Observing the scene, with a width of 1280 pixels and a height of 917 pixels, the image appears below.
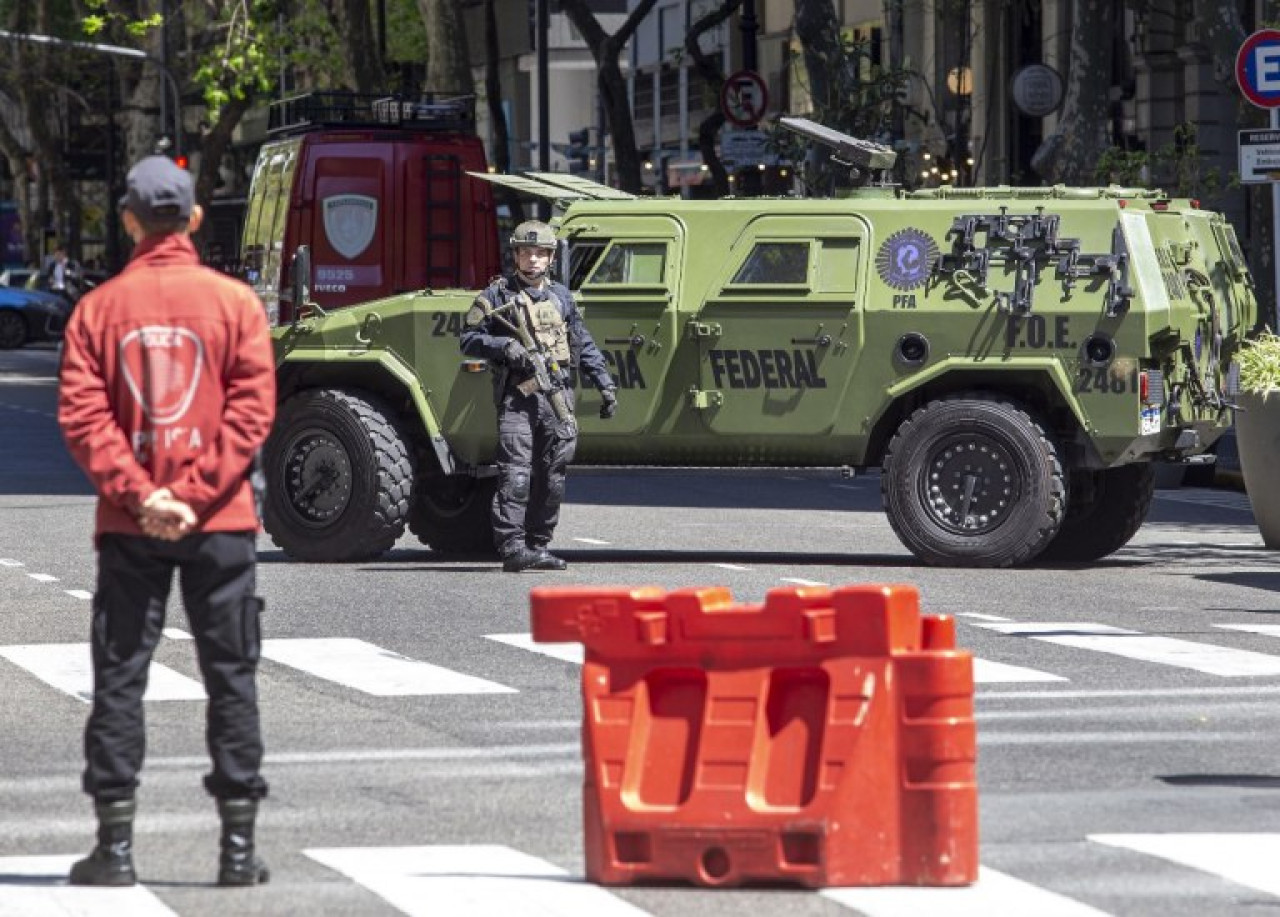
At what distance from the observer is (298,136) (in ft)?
102

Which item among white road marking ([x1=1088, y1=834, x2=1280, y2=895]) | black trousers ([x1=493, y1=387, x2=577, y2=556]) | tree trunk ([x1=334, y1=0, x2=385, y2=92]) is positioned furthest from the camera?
tree trunk ([x1=334, y1=0, x2=385, y2=92])

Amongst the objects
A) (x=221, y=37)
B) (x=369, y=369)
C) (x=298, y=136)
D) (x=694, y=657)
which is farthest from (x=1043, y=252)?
(x=221, y=37)

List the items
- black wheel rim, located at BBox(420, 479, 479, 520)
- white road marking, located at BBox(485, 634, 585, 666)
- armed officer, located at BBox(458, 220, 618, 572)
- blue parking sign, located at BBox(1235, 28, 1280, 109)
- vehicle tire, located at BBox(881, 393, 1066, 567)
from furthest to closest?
1. blue parking sign, located at BBox(1235, 28, 1280, 109)
2. black wheel rim, located at BBox(420, 479, 479, 520)
3. vehicle tire, located at BBox(881, 393, 1066, 567)
4. armed officer, located at BBox(458, 220, 618, 572)
5. white road marking, located at BBox(485, 634, 585, 666)

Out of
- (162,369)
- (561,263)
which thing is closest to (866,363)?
(561,263)

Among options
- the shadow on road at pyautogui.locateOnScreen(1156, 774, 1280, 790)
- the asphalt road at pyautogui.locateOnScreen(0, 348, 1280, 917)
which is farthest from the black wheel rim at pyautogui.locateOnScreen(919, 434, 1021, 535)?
the shadow on road at pyautogui.locateOnScreen(1156, 774, 1280, 790)

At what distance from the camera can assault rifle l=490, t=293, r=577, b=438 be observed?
17.1 m

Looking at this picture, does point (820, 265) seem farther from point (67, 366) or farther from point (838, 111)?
point (838, 111)

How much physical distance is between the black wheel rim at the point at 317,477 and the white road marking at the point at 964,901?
10.7m

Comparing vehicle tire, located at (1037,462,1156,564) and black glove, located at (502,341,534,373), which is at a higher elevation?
black glove, located at (502,341,534,373)

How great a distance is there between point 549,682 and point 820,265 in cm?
605

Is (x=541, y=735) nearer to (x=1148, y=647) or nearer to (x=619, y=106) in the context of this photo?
(x=1148, y=647)

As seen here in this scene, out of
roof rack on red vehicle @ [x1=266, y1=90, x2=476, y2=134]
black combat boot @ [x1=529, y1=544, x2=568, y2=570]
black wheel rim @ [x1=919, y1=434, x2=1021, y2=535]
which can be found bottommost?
black combat boot @ [x1=529, y1=544, x2=568, y2=570]

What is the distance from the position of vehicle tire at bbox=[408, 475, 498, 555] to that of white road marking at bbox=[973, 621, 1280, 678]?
511 centimetres

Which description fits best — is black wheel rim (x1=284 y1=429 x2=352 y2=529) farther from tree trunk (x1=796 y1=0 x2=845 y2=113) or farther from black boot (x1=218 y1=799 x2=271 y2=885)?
tree trunk (x1=796 y1=0 x2=845 y2=113)
